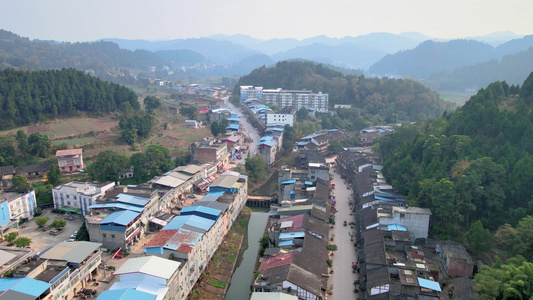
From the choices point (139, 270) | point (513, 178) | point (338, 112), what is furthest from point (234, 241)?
point (338, 112)

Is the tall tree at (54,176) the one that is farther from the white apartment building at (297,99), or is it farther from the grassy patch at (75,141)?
the white apartment building at (297,99)

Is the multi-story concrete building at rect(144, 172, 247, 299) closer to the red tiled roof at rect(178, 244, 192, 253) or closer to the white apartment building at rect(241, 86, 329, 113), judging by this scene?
the red tiled roof at rect(178, 244, 192, 253)

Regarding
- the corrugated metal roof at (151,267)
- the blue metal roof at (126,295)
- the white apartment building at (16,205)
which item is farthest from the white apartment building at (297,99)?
the blue metal roof at (126,295)

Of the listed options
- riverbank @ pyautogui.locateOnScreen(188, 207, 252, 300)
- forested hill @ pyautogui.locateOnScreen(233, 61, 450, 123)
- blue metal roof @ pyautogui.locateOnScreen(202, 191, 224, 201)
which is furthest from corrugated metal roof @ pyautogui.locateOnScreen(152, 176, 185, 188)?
forested hill @ pyautogui.locateOnScreen(233, 61, 450, 123)

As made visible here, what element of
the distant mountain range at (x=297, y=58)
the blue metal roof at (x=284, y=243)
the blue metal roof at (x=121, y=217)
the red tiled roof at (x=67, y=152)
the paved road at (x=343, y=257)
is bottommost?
the paved road at (x=343, y=257)

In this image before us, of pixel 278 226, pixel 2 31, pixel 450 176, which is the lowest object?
pixel 278 226

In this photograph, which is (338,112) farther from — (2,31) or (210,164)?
(2,31)
